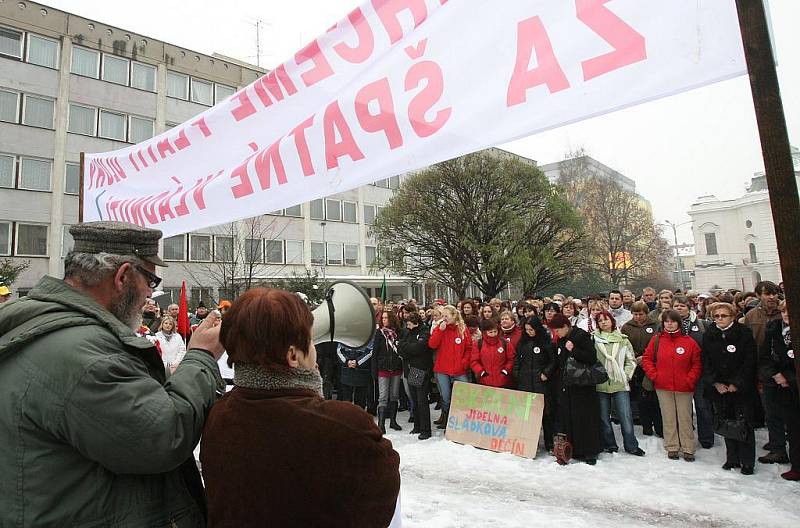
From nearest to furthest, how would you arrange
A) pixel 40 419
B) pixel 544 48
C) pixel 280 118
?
1. pixel 40 419
2. pixel 544 48
3. pixel 280 118

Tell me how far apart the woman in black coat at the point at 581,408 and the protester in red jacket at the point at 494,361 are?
0.96m

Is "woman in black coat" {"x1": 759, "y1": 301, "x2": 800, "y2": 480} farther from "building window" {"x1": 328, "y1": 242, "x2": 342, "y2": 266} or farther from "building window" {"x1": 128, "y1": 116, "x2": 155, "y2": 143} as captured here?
"building window" {"x1": 328, "y1": 242, "x2": 342, "y2": 266}

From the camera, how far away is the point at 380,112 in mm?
2668

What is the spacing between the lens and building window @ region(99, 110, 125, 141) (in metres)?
27.7

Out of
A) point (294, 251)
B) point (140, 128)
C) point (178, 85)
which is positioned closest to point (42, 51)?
point (140, 128)

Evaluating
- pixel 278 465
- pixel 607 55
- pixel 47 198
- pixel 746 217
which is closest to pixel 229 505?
pixel 278 465

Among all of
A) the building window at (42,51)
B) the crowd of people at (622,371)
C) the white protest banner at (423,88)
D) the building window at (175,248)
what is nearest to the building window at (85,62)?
the building window at (42,51)

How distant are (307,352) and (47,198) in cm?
3022

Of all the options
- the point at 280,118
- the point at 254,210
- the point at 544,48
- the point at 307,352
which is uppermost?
the point at 280,118

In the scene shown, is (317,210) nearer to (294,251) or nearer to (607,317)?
(294,251)

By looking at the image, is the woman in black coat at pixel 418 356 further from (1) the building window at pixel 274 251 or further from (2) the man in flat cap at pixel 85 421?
(1) the building window at pixel 274 251

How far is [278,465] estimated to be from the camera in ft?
4.58

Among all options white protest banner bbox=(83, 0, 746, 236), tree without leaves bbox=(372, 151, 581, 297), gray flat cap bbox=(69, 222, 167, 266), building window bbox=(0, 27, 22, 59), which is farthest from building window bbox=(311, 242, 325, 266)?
gray flat cap bbox=(69, 222, 167, 266)

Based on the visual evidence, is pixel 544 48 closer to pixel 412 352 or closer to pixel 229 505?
pixel 229 505
